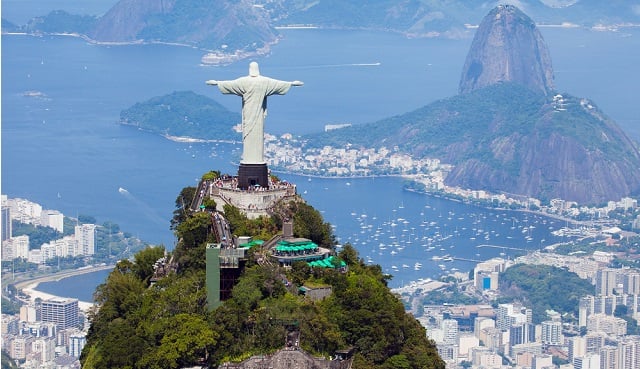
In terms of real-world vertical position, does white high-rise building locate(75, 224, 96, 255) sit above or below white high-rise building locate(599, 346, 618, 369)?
above

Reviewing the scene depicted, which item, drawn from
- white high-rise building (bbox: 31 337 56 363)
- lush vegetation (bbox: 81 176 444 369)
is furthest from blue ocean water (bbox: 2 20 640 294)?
lush vegetation (bbox: 81 176 444 369)

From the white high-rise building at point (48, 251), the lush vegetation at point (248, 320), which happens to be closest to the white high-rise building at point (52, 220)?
the white high-rise building at point (48, 251)

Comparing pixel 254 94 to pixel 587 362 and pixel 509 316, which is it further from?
pixel 509 316

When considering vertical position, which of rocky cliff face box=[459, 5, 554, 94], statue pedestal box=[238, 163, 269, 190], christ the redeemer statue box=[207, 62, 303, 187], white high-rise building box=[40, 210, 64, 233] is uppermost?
rocky cliff face box=[459, 5, 554, 94]

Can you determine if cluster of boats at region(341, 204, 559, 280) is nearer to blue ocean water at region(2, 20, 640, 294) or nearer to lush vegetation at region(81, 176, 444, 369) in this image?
blue ocean water at region(2, 20, 640, 294)

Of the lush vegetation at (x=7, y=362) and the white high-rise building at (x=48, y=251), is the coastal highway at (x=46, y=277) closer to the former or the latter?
the white high-rise building at (x=48, y=251)

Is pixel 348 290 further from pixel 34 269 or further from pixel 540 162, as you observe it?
pixel 540 162
